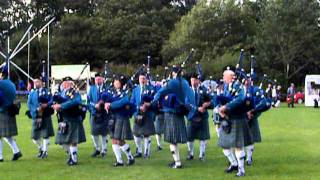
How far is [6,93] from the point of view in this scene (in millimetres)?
13117

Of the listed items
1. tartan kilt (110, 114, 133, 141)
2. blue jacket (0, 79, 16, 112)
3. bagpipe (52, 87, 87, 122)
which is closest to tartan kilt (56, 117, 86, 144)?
bagpipe (52, 87, 87, 122)

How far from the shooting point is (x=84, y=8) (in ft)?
214

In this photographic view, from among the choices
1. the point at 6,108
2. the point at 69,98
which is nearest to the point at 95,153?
the point at 69,98

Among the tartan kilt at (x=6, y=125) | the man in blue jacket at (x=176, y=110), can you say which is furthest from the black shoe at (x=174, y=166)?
the tartan kilt at (x=6, y=125)

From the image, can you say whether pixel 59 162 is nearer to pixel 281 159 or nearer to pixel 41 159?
pixel 41 159

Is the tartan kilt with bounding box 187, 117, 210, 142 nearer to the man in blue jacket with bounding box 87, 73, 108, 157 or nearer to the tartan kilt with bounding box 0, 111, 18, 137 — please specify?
the man in blue jacket with bounding box 87, 73, 108, 157

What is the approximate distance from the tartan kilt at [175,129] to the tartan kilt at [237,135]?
1123 millimetres

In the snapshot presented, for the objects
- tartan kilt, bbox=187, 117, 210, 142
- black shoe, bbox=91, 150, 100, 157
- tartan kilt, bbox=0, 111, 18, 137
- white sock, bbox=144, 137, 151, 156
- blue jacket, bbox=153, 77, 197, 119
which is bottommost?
black shoe, bbox=91, 150, 100, 157

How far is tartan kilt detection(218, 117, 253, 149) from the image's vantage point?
10914 mm

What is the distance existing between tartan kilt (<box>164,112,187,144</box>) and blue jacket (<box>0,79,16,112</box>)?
3.65 meters

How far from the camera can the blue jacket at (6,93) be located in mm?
13034

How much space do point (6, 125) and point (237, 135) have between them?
17.7 feet

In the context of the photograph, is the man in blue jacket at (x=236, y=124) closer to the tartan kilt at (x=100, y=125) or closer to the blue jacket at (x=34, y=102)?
the tartan kilt at (x=100, y=125)

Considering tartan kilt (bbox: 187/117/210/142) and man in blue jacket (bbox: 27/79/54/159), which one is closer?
tartan kilt (bbox: 187/117/210/142)
